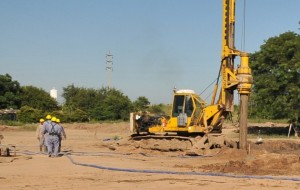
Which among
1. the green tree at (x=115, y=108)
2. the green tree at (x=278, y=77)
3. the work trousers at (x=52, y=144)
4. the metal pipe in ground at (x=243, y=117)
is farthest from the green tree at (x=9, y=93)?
the metal pipe in ground at (x=243, y=117)

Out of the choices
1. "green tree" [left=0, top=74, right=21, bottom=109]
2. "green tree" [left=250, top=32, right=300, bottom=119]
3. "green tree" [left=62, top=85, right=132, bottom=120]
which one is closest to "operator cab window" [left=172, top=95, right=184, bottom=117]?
"green tree" [left=250, top=32, right=300, bottom=119]

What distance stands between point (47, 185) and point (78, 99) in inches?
3046

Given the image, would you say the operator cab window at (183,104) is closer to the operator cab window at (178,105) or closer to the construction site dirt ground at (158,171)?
the operator cab window at (178,105)

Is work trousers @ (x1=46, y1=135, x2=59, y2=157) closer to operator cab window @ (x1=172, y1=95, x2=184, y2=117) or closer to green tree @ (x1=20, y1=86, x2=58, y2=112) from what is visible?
operator cab window @ (x1=172, y1=95, x2=184, y2=117)

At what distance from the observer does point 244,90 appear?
21.6m

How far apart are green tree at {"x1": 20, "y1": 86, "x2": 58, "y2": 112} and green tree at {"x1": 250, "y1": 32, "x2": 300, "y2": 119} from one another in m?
44.6

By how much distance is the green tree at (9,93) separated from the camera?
7650 cm

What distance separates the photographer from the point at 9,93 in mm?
Answer: 77375

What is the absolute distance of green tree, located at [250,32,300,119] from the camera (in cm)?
3925

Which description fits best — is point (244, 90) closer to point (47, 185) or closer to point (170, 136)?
point (170, 136)

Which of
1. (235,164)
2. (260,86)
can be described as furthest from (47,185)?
(260,86)

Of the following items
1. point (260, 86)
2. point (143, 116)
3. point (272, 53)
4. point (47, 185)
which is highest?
point (272, 53)

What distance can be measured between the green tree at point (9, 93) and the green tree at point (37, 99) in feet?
3.91

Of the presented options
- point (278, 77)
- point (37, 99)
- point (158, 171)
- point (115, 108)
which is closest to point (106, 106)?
point (115, 108)
